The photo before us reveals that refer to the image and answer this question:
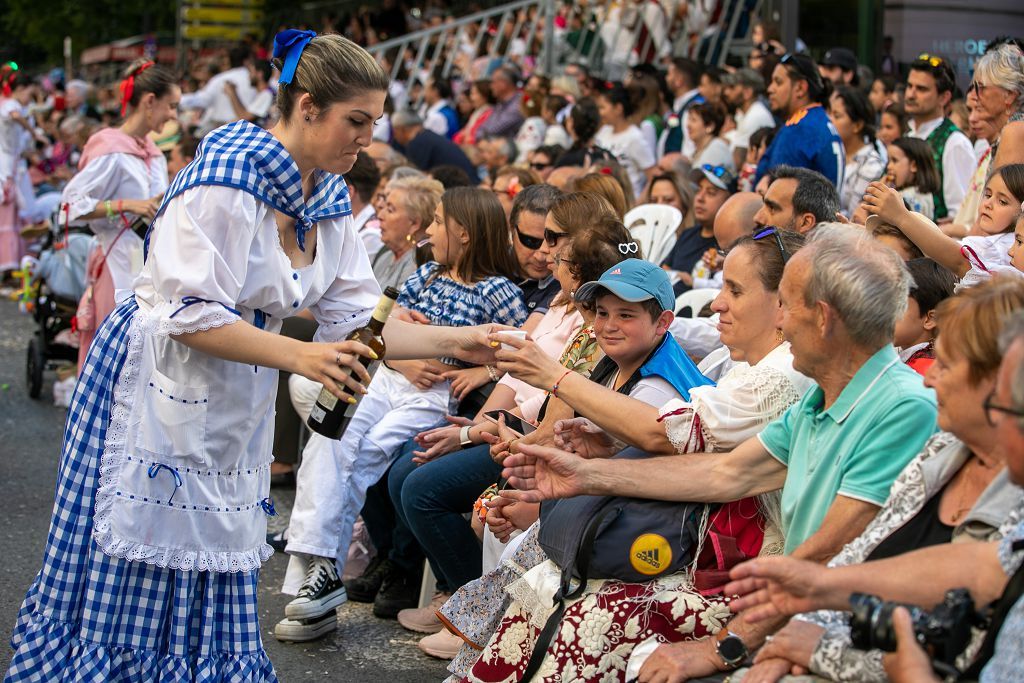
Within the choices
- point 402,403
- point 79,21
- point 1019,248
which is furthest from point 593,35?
point 79,21

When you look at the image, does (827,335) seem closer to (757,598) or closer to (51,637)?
(757,598)

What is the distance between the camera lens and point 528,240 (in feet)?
18.1

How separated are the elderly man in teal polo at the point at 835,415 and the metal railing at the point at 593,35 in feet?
35.0

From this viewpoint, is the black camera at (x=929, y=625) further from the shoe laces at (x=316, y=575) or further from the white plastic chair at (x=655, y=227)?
the white plastic chair at (x=655, y=227)

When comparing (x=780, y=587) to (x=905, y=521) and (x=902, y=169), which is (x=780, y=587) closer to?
(x=905, y=521)

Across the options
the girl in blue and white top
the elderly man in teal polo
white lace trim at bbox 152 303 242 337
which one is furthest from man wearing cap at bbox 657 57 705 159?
white lace trim at bbox 152 303 242 337

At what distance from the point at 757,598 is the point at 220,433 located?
1.54 metres

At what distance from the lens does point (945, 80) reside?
24.6ft

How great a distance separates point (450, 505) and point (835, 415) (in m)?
2.09

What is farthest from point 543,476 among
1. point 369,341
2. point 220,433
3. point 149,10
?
point 149,10

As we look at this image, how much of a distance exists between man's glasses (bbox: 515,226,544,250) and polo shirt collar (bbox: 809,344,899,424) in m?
2.52

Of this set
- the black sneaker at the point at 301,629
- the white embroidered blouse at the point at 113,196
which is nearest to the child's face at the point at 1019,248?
the black sneaker at the point at 301,629

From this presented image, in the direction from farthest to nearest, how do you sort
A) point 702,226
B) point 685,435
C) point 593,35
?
point 593,35, point 702,226, point 685,435

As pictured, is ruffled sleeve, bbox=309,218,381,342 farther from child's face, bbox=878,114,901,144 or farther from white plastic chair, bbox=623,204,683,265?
child's face, bbox=878,114,901,144
